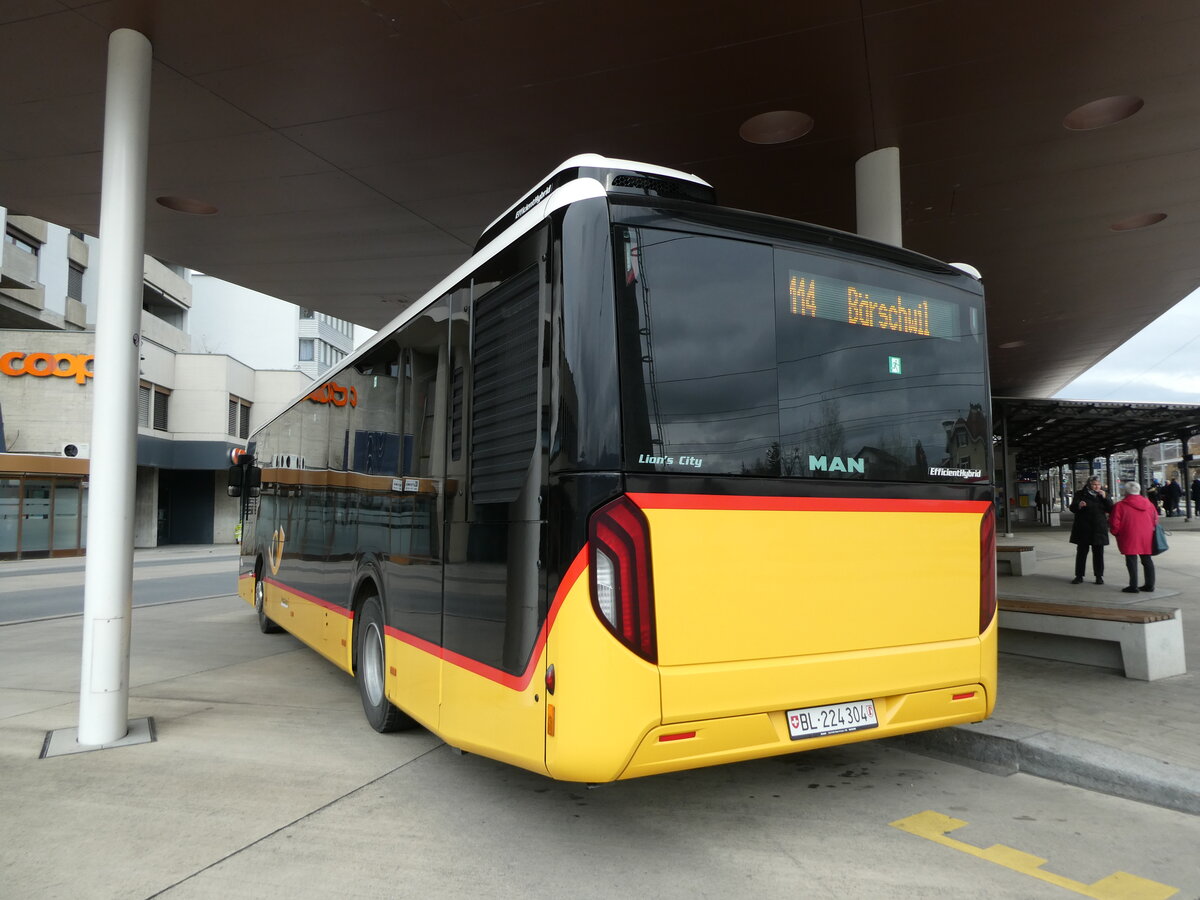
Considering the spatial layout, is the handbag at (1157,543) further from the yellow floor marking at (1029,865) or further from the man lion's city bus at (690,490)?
the yellow floor marking at (1029,865)

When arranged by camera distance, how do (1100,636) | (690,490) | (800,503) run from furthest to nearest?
(1100,636) → (800,503) → (690,490)

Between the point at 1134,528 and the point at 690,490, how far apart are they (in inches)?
406

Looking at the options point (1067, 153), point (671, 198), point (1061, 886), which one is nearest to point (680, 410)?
point (671, 198)

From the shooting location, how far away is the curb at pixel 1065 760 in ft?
15.3

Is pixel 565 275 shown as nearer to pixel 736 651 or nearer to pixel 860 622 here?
pixel 736 651

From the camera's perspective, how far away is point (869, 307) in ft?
15.0

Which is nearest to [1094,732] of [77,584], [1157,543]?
[1157,543]

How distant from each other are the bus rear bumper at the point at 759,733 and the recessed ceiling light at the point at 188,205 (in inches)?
387

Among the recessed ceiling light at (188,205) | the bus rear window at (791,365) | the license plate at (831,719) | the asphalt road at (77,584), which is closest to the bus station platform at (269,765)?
the license plate at (831,719)

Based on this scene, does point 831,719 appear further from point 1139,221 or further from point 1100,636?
point 1139,221

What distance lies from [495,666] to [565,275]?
1904 mm

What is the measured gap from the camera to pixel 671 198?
Result: 4.25 metres

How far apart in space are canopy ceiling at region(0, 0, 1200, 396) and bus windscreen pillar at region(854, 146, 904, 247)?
0.22 meters

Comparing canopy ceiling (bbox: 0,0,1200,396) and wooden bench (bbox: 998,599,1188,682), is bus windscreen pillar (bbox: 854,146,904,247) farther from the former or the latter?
wooden bench (bbox: 998,599,1188,682)
